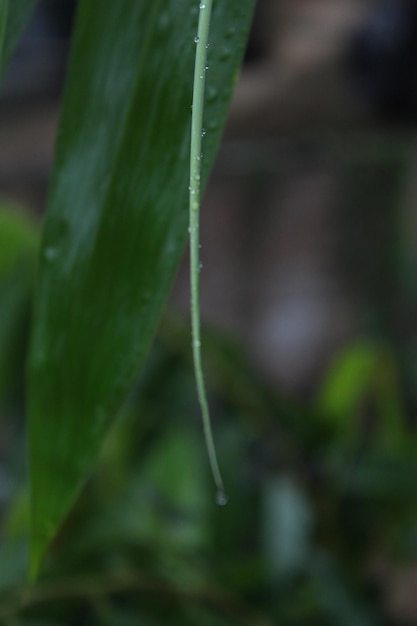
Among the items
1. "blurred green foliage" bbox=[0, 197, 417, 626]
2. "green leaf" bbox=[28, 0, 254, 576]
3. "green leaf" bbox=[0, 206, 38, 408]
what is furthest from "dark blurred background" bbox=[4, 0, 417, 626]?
"green leaf" bbox=[28, 0, 254, 576]

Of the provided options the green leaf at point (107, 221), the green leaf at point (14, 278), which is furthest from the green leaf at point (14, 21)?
the green leaf at point (14, 278)

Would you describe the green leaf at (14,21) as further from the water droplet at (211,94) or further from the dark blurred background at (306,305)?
the dark blurred background at (306,305)

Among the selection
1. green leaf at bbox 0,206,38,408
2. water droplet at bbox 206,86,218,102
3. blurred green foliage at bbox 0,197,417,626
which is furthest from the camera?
green leaf at bbox 0,206,38,408

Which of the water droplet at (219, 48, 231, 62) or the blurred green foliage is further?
the blurred green foliage

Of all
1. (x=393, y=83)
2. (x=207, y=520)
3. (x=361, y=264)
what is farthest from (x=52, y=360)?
(x=361, y=264)

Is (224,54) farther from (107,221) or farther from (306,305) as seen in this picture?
(306,305)

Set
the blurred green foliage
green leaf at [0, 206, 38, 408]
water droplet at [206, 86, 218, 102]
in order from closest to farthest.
Result: water droplet at [206, 86, 218, 102], the blurred green foliage, green leaf at [0, 206, 38, 408]

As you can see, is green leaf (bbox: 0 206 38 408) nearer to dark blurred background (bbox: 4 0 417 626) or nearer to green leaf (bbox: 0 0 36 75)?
dark blurred background (bbox: 4 0 417 626)
